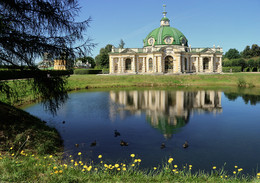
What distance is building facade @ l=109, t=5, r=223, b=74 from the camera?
170 ft

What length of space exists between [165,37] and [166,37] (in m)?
0.25

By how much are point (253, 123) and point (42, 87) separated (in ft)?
37.1

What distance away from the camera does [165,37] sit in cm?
5291

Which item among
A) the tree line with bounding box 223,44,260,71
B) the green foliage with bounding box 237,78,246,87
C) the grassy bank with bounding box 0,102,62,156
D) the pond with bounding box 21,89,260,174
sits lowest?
the pond with bounding box 21,89,260,174

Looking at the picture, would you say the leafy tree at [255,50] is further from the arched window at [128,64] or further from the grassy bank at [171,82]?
the arched window at [128,64]

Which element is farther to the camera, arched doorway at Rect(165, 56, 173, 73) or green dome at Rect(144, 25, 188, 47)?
green dome at Rect(144, 25, 188, 47)

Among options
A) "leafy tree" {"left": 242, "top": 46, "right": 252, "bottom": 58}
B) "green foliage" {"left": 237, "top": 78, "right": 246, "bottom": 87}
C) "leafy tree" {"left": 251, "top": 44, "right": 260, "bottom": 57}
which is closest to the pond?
"green foliage" {"left": 237, "top": 78, "right": 246, "bottom": 87}

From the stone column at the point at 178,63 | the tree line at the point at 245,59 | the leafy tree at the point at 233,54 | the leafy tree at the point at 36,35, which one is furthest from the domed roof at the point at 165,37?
the leafy tree at the point at 233,54

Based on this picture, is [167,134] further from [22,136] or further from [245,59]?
[245,59]

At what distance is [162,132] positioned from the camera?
1054 cm

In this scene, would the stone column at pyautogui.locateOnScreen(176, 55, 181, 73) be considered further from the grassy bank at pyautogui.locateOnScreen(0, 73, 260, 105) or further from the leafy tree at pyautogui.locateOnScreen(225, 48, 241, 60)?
the leafy tree at pyautogui.locateOnScreen(225, 48, 241, 60)

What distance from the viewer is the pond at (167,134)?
7.54 metres

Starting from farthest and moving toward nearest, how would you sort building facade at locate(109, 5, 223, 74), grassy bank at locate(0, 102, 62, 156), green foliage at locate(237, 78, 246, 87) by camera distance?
1. building facade at locate(109, 5, 223, 74)
2. green foliage at locate(237, 78, 246, 87)
3. grassy bank at locate(0, 102, 62, 156)

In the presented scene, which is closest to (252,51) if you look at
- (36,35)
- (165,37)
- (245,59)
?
(245,59)
